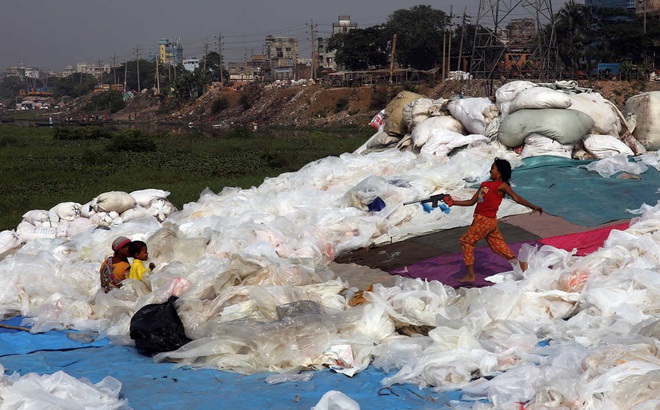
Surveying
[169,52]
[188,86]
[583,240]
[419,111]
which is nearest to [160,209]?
[419,111]

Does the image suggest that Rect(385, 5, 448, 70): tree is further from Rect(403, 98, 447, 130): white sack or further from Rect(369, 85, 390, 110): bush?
Rect(403, 98, 447, 130): white sack

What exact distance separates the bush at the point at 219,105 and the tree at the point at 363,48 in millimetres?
9763

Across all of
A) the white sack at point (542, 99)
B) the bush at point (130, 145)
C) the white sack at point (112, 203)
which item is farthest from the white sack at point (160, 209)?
the bush at point (130, 145)

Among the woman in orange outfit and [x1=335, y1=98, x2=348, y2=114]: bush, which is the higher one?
[x1=335, y1=98, x2=348, y2=114]: bush

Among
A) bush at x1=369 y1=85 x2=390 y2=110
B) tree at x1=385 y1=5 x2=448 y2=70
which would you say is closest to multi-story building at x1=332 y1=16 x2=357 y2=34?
tree at x1=385 y1=5 x2=448 y2=70

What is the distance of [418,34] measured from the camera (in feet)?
190

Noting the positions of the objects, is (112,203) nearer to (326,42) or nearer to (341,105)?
(341,105)

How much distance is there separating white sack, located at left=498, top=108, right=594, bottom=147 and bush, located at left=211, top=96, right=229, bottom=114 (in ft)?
172

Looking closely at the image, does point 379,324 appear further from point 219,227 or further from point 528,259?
point 219,227

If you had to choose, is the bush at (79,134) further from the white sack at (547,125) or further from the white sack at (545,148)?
the white sack at (545,148)

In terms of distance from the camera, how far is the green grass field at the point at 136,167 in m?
11.4

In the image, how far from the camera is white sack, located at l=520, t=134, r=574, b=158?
8258 mm

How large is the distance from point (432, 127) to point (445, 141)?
39 centimetres

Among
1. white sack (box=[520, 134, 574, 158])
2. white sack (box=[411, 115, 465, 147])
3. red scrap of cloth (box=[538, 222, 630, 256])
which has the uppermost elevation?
white sack (box=[411, 115, 465, 147])
